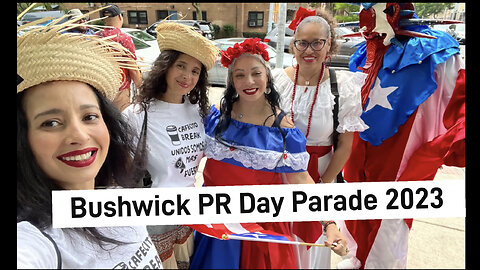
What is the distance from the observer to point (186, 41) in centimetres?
144

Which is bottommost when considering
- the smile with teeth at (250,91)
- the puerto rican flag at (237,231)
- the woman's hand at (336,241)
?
the woman's hand at (336,241)

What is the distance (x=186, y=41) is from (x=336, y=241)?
4.03 feet

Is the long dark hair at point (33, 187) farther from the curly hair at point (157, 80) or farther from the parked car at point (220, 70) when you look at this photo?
the parked car at point (220, 70)

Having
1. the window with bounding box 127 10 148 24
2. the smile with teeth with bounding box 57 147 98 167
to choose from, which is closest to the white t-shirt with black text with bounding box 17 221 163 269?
the smile with teeth with bounding box 57 147 98 167

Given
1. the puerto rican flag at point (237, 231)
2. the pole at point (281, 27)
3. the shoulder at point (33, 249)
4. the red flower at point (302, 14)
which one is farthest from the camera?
the pole at point (281, 27)

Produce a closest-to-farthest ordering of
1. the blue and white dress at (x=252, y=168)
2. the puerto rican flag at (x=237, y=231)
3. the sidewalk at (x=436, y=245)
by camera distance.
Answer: the puerto rican flag at (x=237, y=231), the blue and white dress at (x=252, y=168), the sidewalk at (x=436, y=245)

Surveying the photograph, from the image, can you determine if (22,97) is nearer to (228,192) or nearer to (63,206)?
(63,206)

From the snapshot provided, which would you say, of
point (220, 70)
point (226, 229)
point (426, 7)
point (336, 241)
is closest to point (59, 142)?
point (226, 229)

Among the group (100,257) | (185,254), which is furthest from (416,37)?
(100,257)

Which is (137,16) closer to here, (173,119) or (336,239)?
(173,119)

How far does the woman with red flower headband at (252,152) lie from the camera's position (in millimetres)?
1380

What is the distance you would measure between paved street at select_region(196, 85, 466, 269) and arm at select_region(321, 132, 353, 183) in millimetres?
737

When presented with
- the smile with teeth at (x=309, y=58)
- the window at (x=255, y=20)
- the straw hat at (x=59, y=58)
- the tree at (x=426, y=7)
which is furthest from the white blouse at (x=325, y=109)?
the window at (x=255, y=20)
